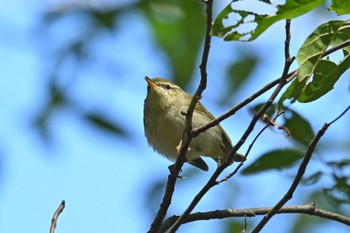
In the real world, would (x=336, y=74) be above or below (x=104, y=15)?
below

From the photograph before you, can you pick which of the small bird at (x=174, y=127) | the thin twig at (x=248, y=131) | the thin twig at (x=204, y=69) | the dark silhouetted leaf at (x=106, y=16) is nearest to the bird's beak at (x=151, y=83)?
the small bird at (x=174, y=127)

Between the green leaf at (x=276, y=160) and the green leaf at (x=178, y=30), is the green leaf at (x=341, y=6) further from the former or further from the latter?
the green leaf at (x=178, y=30)

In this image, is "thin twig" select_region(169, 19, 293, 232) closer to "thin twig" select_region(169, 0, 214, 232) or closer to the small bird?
"thin twig" select_region(169, 0, 214, 232)

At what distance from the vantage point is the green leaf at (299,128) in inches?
126

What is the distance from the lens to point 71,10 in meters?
3.60

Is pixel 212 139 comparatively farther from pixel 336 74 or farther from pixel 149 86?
pixel 336 74

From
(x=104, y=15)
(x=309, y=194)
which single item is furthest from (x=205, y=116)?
(x=104, y=15)

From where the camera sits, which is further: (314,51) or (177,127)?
(177,127)

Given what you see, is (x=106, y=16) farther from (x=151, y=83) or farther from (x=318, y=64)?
(x=318, y=64)

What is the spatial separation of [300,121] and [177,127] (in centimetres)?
119

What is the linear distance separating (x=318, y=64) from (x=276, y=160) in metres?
0.99

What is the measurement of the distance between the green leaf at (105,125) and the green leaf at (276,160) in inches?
26.5

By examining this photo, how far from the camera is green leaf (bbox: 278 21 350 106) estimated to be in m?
2.09

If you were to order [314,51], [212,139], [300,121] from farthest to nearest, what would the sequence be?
[212,139] < [300,121] < [314,51]
